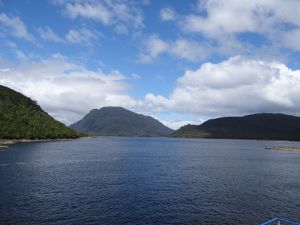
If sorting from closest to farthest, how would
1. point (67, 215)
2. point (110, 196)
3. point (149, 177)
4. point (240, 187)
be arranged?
point (67, 215)
point (110, 196)
point (240, 187)
point (149, 177)

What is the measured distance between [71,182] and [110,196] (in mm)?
25351

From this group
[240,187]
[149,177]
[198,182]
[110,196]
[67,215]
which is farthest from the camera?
[149,177]

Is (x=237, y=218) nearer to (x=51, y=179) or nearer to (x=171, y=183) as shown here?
(x=171, y=183)

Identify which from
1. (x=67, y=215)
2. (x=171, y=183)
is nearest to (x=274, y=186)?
(x=171, y=183)

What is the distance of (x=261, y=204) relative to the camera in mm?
82625

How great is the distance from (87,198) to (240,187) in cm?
5105

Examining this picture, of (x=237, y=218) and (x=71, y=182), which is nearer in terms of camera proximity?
(x=237, y=218)

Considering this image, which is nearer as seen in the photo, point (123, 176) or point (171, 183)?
point (171, 183)

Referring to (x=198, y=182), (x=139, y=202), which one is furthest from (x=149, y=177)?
(x=139, y=202)

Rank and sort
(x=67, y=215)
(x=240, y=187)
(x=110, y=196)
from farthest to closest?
(x=240, y=187)
(x=110, y=196)
(x=67, y=215)

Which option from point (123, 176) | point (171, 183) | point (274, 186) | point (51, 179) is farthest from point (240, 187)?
point (51, 179)

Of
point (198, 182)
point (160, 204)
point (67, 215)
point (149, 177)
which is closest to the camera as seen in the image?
point (67, 215)

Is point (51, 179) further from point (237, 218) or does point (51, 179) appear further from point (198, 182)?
point (237, 218)

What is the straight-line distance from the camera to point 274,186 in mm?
110000
